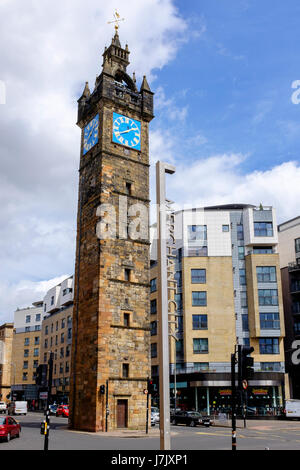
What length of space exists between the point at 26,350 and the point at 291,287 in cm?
6644

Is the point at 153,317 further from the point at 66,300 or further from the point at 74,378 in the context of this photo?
the point at 74,378

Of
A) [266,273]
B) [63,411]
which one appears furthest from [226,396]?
A: [63,411]

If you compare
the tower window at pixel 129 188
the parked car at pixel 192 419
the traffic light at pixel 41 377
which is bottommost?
the parked car at pixel 192 419

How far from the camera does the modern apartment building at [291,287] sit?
64.2m

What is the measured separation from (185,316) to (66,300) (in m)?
33.1

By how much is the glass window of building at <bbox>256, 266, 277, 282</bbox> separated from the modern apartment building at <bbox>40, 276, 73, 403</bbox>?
3502 cm

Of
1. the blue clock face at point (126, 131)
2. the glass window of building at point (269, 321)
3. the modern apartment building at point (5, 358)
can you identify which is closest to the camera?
the blue clock face at point (126, 131)

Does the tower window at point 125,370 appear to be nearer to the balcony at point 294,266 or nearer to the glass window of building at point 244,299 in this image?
the glass window of building at point 244,299

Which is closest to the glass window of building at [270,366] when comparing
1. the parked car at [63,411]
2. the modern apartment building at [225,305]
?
the modern apartment building at [225,305]

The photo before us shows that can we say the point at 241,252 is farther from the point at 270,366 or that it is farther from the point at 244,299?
the point at 270,366

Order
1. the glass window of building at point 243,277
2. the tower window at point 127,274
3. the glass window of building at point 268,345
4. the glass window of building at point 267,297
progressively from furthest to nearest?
1. the glass window of building at point 243,277
2. the glass window of building at point 267,297
3. the glass window of building at point 268,345
4. the tower window at point 127,274

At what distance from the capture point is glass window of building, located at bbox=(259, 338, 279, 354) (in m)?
61.1

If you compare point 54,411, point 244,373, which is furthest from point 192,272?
point 244,373

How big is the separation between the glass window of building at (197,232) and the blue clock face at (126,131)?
2711 cm
